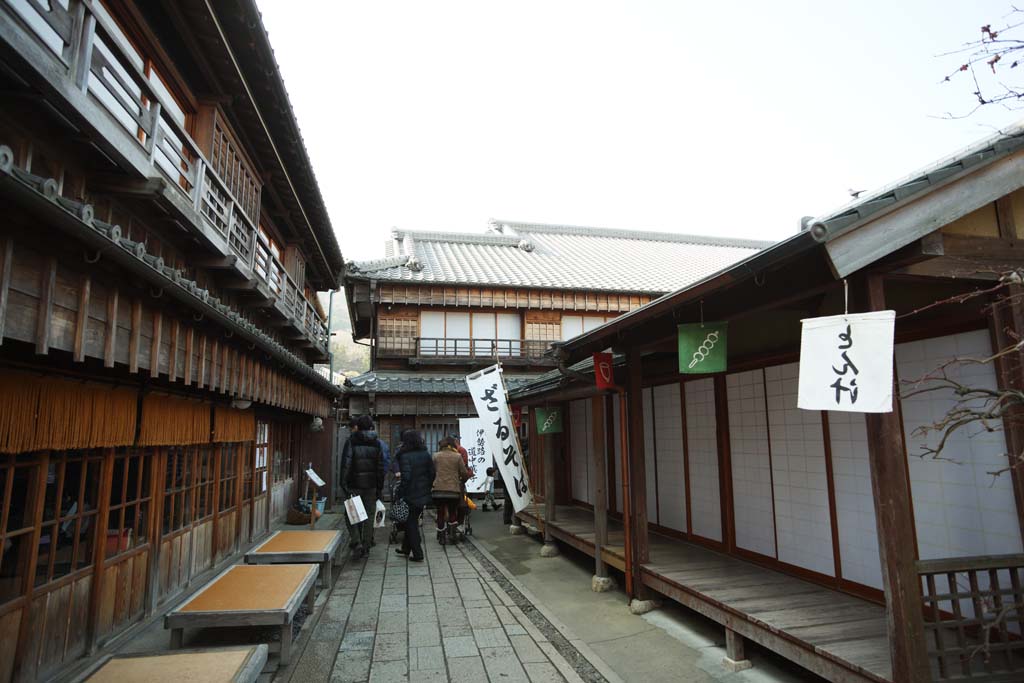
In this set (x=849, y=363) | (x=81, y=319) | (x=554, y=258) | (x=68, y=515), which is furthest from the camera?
(x=554, y=258)

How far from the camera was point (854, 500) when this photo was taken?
18.5 feet

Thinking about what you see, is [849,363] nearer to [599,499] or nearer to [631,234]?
Answer: [599,499]

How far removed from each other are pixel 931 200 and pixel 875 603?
12.2ft

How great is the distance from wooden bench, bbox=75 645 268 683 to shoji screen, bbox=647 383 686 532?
20.5 feet

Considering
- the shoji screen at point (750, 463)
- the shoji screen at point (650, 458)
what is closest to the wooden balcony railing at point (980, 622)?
the shoji screen at point (750, 463)

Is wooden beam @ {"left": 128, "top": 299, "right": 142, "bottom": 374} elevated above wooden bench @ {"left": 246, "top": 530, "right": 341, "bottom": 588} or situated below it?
above

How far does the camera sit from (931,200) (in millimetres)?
3861

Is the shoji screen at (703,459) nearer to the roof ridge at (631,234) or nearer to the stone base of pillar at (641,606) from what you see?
the stone base of pillar at (641,606)

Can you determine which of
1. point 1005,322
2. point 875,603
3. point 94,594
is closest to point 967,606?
point 875,603

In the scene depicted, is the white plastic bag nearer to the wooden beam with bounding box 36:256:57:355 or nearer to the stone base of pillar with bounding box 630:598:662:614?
the stone base of pillar with bounding box 630:598:662:614

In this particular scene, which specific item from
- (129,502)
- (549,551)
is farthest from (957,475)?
(129,502)

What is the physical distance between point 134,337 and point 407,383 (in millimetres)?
15021

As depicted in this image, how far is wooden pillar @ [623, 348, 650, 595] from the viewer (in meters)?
6.95

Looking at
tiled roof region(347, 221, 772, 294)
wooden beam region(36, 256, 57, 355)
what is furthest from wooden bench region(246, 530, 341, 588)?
tiled roof region(347, 221, 772, 294)
